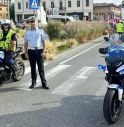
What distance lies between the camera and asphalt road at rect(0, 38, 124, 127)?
277 inches

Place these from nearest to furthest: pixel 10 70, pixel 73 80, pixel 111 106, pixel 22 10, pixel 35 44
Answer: pixel 111 106 < pixel 35 44 < pixel 10 70 < pixel 73 80 < pixel 22 10

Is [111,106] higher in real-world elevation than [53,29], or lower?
lower

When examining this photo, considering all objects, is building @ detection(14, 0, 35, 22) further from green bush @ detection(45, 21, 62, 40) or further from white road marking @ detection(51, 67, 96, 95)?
white road marking @ detection(51, 67, 96, 95)

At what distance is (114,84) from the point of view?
685 cm

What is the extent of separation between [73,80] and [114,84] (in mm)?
4907

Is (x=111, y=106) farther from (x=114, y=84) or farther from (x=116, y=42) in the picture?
(x=116, y=42)

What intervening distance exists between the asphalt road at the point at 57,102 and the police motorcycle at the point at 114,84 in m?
0.21

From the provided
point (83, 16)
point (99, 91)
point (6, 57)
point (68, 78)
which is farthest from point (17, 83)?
point (83, 16)

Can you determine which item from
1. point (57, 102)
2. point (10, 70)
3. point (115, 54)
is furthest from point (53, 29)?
point (115, 54)

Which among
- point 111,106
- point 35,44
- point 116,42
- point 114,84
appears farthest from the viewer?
point 35,44

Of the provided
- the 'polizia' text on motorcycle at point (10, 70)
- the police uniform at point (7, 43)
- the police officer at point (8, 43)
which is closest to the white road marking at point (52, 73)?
the 'polizia' text on motorcycle at point (10, 70)

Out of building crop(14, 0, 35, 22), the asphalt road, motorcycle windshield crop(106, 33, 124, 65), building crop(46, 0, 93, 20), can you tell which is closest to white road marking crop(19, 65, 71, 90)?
the asphalt road

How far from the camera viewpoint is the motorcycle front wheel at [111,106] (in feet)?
21.8

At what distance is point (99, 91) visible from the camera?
9.79 metres
